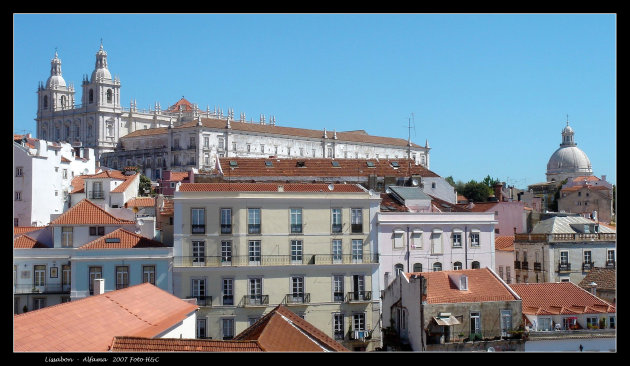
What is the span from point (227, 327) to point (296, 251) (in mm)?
3029

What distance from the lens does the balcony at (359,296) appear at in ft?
77.6

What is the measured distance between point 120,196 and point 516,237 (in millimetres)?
18132

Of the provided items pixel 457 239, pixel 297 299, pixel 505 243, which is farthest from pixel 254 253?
pixel 505 243

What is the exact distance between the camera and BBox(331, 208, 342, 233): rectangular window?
24156mm

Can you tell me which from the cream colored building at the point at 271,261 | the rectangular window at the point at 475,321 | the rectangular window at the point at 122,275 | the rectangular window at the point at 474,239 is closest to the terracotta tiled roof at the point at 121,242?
the rectangular window at the point at 122,275

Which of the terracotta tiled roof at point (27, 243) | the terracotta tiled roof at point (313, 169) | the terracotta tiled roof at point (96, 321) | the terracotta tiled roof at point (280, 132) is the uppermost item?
the terracotta tiled roof at point (280, 132)

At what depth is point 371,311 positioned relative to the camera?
23.8 metres

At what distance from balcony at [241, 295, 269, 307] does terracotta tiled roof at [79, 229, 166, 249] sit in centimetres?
297

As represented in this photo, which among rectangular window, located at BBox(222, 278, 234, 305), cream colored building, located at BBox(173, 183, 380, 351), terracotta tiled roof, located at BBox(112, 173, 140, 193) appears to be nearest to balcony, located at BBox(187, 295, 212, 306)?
cream colored building, located at BBox(173, 183, 380, 351)

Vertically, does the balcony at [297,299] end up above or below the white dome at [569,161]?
below

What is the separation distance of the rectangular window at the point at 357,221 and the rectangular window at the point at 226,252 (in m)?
3.82

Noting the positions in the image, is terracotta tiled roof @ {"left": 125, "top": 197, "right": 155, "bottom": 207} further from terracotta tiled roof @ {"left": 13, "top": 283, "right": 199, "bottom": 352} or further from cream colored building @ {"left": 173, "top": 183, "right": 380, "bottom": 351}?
terracotta tiled roof @ {"left": 13, "top": 283, "right": 199, "bottom": 352}

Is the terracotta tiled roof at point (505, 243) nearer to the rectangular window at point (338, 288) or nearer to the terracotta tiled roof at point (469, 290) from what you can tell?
the rectangular window at point (338, 288)
